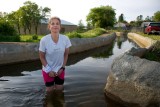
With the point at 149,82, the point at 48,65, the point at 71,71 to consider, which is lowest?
the point at 71,71

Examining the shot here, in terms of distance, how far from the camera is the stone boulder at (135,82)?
222 inches

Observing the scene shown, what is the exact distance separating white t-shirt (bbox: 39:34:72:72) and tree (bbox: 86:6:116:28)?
6363 centimetres

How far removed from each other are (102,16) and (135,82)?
6464cm

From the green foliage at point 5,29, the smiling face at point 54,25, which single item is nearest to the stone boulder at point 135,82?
the smiling face at point 54,25

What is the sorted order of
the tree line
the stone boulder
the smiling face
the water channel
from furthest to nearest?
the tree line < the water channel < the stone boulder < the smiling face

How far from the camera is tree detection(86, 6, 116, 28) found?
2721 inches

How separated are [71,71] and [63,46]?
18.0 ft

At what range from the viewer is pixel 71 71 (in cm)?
Result: 1085

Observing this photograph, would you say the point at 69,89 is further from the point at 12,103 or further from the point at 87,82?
the point at 12,103

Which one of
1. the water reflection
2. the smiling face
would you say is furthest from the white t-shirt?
the water reflection

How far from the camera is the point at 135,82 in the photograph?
586 centimetres

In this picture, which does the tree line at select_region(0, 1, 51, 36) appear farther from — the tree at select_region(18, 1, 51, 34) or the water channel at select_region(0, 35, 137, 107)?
the water channel at select_region(0, 35, 137, 107)

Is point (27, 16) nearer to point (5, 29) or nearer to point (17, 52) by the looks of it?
point (5, 29)

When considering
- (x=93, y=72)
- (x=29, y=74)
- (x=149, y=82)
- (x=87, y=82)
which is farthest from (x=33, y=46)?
(x=149, y=82)
